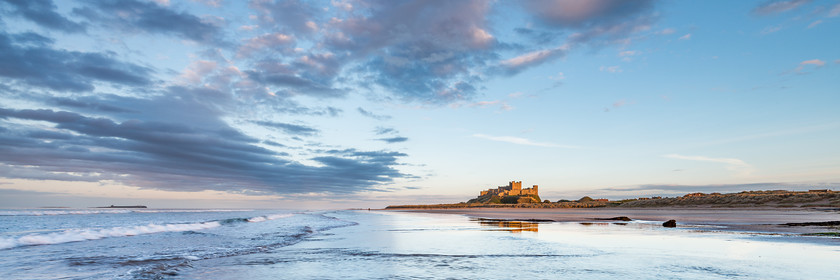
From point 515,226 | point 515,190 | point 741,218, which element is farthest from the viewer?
point 515,190

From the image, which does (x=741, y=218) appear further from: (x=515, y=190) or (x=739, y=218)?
(x=515, y=190)

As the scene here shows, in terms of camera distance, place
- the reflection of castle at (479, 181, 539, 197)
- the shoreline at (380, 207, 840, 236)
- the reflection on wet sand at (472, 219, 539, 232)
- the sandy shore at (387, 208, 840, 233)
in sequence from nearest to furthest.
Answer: the shoreline at (380, 207, 840, 236) < the sandy shore at (387, 208, 840, 233) < the reflection on wet sand at (472, 219, 539, 232) < the reflection of castle at (479, 181, 539, 197)

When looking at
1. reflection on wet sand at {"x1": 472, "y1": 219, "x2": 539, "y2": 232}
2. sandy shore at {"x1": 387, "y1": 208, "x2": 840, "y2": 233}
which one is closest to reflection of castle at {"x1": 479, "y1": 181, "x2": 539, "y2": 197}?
sandy shore at {"x1": 387, "y1": 208, "x2": 840, "y2": 233}

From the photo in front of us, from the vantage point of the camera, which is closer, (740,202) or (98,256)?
(98,256)

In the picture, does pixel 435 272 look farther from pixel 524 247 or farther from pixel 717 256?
pixel 717 256

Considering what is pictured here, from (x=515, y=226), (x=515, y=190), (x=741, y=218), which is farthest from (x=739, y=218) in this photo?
(x=515, y=190)

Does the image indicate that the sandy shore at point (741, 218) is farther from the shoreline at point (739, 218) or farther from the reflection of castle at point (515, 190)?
the reflection of castle at point (515, 190)

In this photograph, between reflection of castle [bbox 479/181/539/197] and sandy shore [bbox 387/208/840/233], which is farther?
reflection of castle [bbox 479/181/539/197]

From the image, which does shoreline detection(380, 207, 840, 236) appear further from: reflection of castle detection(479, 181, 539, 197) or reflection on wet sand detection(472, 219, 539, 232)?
reflection of castle detection(479, 181, 539, 197)

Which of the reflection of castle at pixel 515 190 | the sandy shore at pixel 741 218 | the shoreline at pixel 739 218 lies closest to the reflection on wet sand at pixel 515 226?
the shoreline at pixel 739 218

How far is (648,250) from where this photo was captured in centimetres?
1060

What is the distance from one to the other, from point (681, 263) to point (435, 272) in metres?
5.14

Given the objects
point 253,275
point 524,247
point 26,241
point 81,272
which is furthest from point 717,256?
point 26,241

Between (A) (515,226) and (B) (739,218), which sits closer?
(A) (515,226)
